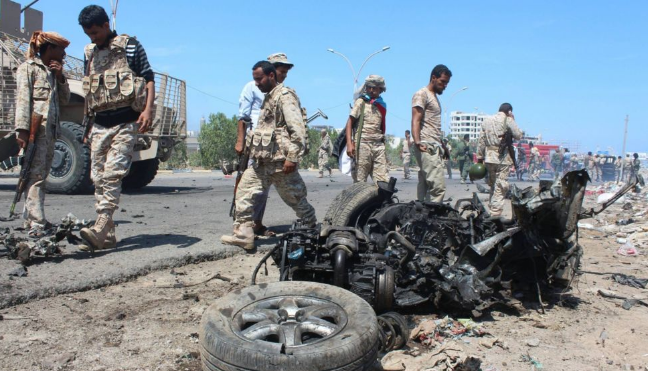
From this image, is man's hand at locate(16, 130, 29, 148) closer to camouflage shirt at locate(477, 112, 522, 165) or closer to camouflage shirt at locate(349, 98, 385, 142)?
camouflage shirt at locate(349, 98, 385, 142)

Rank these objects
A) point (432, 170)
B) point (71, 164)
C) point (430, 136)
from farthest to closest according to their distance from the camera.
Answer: point (71, 164) < point (430, 136) < point (432, 170)

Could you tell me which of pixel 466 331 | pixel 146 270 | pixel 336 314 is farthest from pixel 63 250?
pixel 466 331

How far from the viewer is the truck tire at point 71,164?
8.97 metres

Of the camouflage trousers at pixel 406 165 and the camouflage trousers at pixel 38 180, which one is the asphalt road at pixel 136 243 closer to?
the camouflage trousers at pixel 38 180

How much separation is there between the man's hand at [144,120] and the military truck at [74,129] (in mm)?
3282

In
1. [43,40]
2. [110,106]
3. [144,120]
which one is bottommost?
[144,120]

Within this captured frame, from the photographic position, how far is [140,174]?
10.8 m

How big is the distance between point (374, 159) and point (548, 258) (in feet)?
10.6

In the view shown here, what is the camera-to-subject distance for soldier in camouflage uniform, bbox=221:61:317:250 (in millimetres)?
4793

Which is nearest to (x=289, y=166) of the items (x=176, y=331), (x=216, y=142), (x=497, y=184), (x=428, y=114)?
(x=428, y=114)

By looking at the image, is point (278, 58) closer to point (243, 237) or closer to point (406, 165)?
point (243, 237)

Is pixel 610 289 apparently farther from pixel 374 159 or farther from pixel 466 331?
pixel 374 159

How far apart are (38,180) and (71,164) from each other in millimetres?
4572

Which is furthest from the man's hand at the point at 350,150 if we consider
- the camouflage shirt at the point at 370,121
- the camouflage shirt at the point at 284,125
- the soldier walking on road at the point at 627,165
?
the soldier walking on road at the point at 627,165
